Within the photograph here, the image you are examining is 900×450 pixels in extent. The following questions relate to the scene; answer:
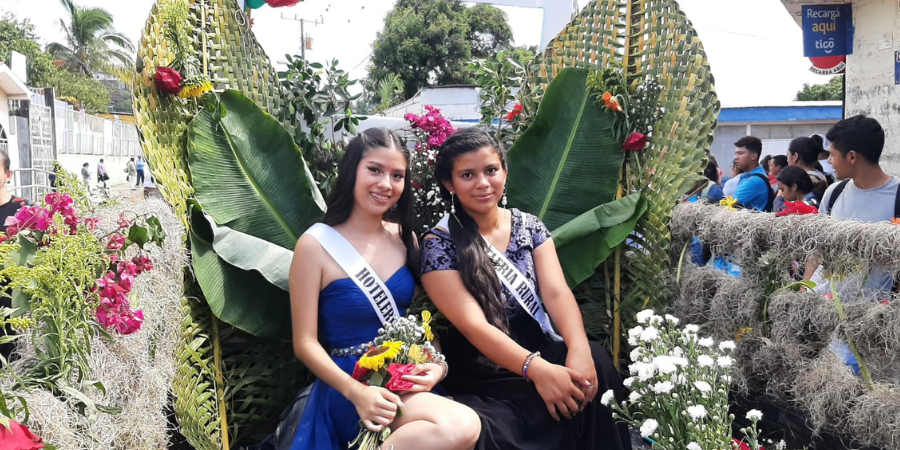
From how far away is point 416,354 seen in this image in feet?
8.88

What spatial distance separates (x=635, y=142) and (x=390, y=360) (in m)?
1.80

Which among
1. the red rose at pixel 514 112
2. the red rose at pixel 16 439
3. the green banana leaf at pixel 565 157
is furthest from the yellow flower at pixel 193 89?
the red rose at pixel 16 439

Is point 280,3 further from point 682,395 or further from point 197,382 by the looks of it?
point 682,395

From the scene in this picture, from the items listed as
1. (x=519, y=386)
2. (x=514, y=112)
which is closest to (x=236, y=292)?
(x=519, y=386)

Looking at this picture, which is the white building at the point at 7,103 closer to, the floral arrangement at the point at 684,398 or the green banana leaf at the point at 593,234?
the green banana leaf at the point at 593,234

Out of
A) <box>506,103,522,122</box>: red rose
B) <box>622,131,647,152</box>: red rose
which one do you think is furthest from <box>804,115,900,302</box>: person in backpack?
<box>506,103,522,122</box>: red rose

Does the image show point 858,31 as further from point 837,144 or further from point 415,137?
point 415,137

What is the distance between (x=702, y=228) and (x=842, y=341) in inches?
37.7

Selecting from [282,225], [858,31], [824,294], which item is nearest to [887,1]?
[858,31]

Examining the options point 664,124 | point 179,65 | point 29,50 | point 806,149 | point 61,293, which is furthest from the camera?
point 29,50

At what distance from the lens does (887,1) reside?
649 cm

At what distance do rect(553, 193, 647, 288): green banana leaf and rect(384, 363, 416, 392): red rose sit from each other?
1.23 m

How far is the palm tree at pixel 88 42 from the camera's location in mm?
39688

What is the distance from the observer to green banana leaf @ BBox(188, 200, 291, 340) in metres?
3.02
